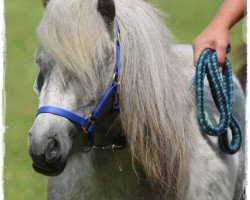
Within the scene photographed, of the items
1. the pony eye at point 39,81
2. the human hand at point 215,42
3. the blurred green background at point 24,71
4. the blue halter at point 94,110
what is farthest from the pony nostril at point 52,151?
the human hand at point 215,42

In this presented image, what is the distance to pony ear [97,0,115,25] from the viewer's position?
10.4 ft

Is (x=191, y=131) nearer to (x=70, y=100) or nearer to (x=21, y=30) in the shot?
(x=70, y=100)

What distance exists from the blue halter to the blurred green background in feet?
1.46

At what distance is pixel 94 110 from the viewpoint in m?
3.11

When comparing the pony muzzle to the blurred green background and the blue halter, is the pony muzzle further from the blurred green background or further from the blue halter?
the blurred green background

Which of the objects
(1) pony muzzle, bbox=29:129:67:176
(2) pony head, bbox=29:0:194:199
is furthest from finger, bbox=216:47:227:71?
(1) pony muzzle, bbox=29:129:67:176

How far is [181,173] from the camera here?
330cm

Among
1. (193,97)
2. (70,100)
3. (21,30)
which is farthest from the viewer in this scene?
(21,30)

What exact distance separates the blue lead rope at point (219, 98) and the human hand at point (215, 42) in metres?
0.03

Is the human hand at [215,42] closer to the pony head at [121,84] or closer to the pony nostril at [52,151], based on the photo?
the pony head at [121,84]

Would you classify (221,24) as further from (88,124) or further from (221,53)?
(88,124)

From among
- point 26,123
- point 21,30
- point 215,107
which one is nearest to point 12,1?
point 21,30

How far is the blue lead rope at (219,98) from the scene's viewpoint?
3.42 meters

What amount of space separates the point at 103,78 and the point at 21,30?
1095cm
